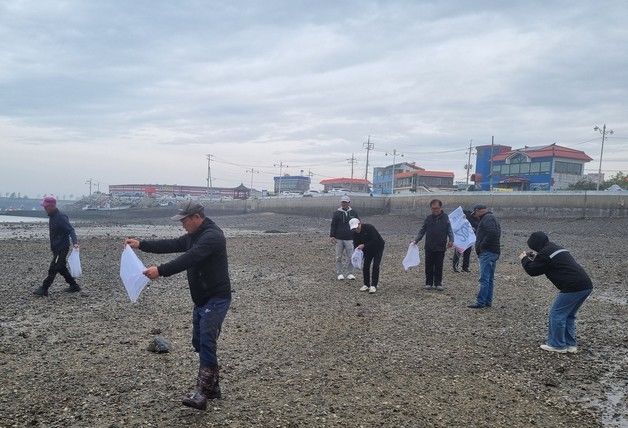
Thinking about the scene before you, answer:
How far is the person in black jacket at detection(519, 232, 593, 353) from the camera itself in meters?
6.58

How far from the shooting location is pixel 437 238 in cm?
1065

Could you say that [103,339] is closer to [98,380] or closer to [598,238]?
[98,380]

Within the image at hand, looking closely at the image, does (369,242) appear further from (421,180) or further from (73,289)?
(421,180)

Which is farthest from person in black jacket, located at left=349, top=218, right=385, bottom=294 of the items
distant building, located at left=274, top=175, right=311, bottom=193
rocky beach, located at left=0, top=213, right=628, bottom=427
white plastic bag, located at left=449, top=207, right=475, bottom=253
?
distant building, located at left=274, top=175, right=311, bottom=193

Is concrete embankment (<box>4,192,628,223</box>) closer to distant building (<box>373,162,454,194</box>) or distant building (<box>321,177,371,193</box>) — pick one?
distant building (<box>373,162,454,194</box>)

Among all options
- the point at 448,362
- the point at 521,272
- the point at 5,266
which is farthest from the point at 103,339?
the point at 521,272

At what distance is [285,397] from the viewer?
16.8 ft

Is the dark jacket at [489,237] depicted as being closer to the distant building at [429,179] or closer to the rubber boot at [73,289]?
the rubber boot at [73,289]

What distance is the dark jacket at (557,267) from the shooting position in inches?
258

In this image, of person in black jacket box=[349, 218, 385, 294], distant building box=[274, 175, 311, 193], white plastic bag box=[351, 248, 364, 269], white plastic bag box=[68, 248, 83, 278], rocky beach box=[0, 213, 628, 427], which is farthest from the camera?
distant building box=[274, 175, 311, 193]

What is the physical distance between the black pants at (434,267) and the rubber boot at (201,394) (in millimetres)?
7126

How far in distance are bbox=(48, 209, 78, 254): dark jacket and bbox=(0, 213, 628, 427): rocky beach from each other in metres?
1.06

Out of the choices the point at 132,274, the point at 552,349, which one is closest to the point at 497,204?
the point at 552,349

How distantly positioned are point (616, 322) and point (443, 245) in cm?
345
